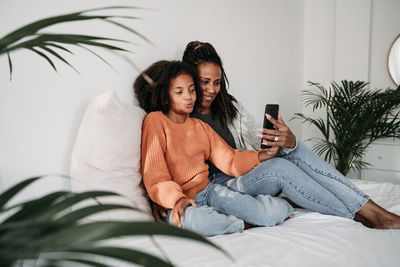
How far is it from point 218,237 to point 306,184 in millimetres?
448

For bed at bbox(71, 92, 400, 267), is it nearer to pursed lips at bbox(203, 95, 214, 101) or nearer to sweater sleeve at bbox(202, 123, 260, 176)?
sweater sleeve at bbox(202, 123, 260, 176)

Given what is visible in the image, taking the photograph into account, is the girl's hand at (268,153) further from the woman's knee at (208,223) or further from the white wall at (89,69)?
the white wall at (89,69)

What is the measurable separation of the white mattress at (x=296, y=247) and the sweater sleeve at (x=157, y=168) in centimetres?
18

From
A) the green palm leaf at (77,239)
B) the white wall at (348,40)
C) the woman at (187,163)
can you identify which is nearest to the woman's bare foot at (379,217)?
the woman at (187,163)

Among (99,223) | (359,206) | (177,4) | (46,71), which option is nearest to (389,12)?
(177,4)

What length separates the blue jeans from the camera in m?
1.23

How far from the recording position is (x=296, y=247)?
0.89 m

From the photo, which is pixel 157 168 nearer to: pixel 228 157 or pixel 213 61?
pixel 228 157

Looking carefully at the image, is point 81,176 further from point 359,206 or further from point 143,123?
point 359,206

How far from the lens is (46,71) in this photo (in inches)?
44.1

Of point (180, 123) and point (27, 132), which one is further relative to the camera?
point (180, 123)

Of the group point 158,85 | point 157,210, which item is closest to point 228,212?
point 157,210

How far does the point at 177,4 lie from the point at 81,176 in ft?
3.50

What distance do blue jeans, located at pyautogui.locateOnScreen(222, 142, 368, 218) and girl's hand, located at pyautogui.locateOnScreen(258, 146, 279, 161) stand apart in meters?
0.04
